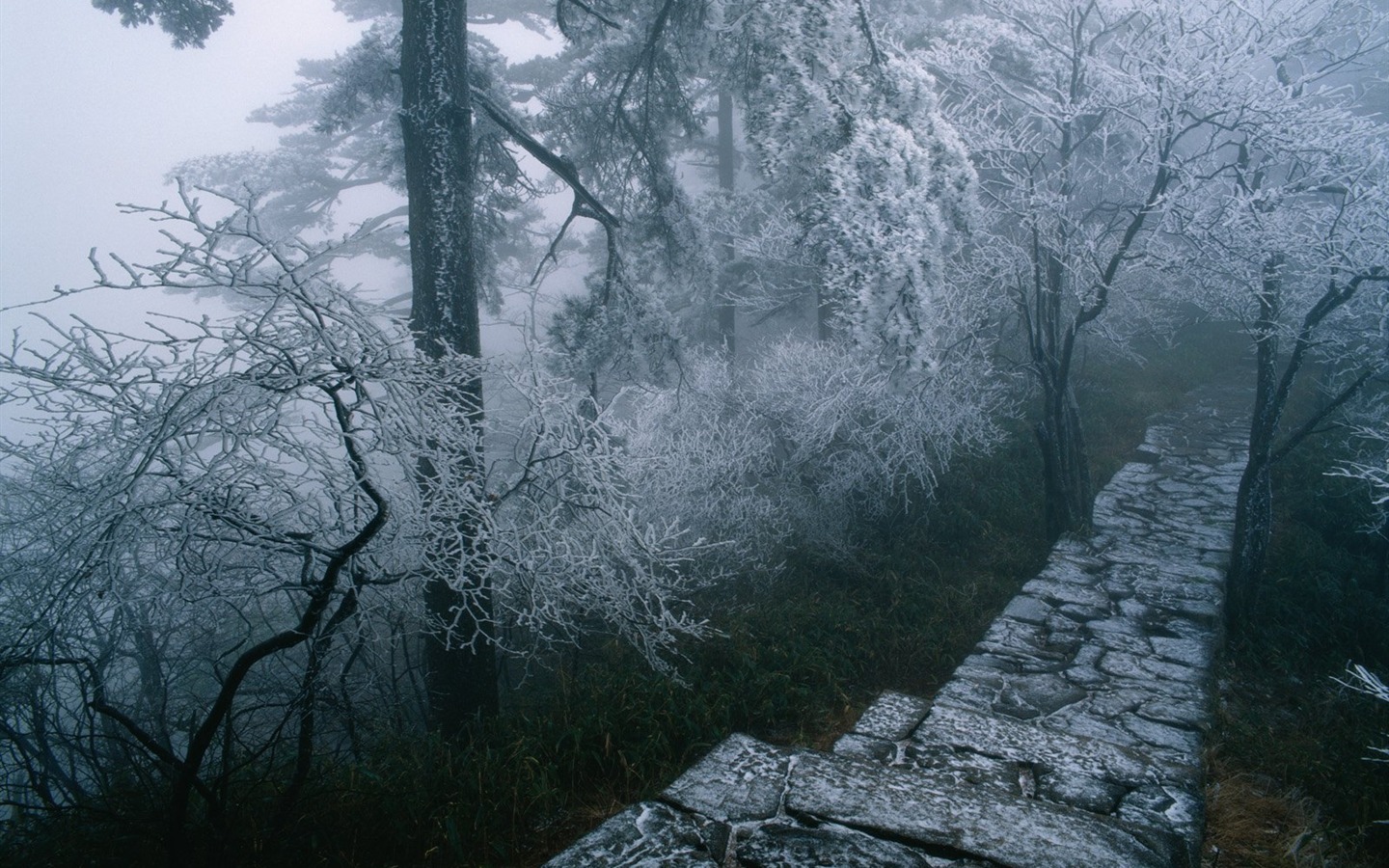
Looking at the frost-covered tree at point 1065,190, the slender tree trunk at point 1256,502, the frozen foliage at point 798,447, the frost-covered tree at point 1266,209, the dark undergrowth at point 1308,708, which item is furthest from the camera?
the frozen foliage at point 798,447

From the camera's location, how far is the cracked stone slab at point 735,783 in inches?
91.4

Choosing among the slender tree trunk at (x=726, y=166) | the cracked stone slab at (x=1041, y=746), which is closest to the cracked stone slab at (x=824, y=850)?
the cracked stone slab at (x=1041, y=746)

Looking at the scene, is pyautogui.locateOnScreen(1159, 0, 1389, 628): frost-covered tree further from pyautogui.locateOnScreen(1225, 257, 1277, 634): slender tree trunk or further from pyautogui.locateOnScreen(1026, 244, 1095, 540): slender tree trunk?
pyautogui.locateOnScreen(1026, 244, 1095, 540): slender tree trunk

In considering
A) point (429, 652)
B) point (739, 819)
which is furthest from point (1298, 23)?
point (429, 652)

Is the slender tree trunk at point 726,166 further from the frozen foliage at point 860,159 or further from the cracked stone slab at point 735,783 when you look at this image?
the cracked stone slab at point 735,783

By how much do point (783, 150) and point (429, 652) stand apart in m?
4.19

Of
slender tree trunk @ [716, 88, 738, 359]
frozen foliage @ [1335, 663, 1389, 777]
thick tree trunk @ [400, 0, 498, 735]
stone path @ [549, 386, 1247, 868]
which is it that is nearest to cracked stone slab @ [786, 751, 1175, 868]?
stone path @ [549, 386, 1247, 868]

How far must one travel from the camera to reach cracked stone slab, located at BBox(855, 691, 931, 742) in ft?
11.8

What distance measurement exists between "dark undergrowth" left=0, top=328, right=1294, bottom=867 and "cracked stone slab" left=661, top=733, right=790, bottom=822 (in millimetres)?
1145

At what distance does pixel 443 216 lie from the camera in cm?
486

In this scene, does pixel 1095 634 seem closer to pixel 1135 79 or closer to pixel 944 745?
pixel 944 745

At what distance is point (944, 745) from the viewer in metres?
3.40

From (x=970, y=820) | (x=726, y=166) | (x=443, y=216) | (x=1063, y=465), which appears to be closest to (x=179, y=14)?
Result: (x=443, y=216)

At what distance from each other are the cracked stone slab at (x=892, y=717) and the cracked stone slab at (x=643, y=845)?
162 cm
